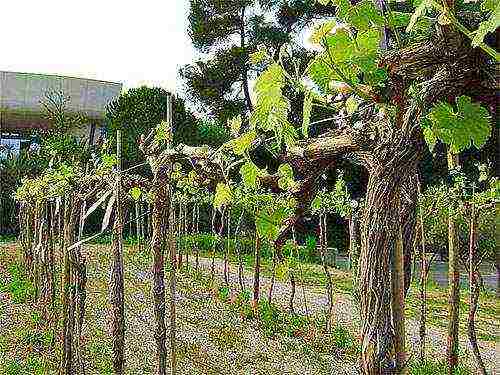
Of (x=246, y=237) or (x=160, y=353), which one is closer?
(x=160, y=353)

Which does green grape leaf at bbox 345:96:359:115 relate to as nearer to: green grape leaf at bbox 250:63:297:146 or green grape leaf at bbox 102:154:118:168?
green grape leaf at bbox 250:63:297:146

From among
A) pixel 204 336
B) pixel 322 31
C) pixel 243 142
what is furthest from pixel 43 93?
pixel 322 31

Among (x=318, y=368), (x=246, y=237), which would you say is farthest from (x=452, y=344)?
(x=246, y=237)

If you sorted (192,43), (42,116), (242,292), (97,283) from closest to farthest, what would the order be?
1. (242,292)
2. (97,283)
3. (192,43)
4. (42,116)

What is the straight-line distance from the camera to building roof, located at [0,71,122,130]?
20734 millimetres

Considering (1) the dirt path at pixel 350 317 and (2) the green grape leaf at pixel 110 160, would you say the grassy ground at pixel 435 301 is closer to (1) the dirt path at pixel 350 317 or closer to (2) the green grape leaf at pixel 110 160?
(1) the dirt path at pixel 350 317

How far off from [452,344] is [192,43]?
43.3ft

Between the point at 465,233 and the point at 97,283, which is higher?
the point at 465,233

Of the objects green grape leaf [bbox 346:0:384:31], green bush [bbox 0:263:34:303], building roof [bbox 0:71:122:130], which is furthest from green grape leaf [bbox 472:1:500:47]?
building roof [bbox 0:71:122:130]

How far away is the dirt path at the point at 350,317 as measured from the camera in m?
5.90

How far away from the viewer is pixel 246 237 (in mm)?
15359

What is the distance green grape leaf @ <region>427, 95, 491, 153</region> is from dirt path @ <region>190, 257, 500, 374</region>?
3572 millimetres

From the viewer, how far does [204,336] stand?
19.7ft

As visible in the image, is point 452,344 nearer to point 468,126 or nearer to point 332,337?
point 332,337
